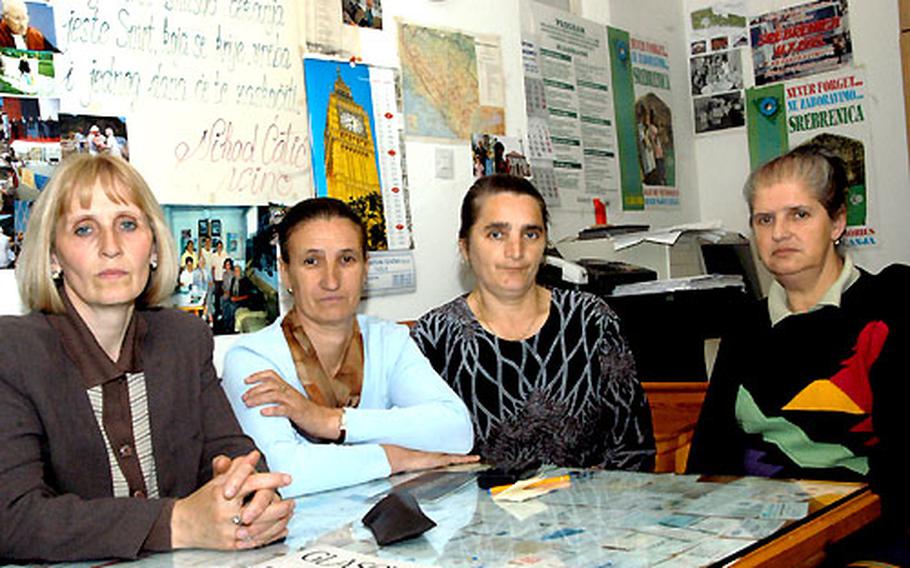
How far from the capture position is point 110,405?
4.49 feet

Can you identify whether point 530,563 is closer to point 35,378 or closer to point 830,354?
point 35,378

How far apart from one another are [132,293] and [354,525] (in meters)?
0.54

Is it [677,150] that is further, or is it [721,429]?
[677,150]

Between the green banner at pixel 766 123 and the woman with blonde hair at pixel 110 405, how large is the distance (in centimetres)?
281

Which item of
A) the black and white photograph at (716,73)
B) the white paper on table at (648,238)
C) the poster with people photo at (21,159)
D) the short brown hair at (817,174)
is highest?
the black and white photograph at (716,73)

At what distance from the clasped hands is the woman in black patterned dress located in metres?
0.92

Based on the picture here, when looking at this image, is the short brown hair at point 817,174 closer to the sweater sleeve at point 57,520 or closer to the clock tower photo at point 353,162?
the clock tower photo at point 353,162

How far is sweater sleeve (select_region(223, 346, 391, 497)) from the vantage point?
4.99ft

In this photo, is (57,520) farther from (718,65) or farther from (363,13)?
(718,65)

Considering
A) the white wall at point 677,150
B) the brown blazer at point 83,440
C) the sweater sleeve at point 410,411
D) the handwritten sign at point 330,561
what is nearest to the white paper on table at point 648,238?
the white wall at point 677,150

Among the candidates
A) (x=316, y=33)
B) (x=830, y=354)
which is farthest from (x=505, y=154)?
(x=830, y=354)

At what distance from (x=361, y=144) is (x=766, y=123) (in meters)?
2.03

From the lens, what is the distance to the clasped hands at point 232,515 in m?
1.13

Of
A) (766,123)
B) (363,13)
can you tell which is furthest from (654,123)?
(363,13)
